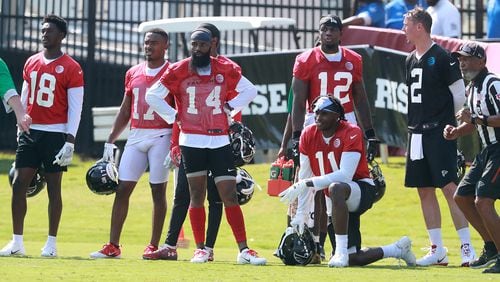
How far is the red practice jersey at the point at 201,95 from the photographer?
46.6 ft

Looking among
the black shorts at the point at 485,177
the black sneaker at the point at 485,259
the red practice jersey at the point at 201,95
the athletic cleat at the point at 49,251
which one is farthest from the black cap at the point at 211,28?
the black sneaker at the point at 485,259

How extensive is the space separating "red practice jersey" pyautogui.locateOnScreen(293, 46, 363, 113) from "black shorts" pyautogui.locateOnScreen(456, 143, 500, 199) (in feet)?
5.81

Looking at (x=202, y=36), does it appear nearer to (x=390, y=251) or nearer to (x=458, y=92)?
(x=458, y=92)

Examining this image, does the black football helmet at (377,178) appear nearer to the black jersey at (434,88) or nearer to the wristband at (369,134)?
the wristband at (369,134)

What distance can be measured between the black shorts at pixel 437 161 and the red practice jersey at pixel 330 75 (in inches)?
35.5

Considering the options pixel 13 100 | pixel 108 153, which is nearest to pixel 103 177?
pixel 108 153

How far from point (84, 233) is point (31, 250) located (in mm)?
3497

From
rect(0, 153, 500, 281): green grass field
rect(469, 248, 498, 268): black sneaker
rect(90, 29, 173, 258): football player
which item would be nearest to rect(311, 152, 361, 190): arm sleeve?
rect(0, 153, 500, 281): green grass field

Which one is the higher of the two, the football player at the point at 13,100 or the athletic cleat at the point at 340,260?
the football player at the point at 13,100

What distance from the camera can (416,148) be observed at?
14.7m

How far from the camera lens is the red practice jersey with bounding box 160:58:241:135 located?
14211 millimetres

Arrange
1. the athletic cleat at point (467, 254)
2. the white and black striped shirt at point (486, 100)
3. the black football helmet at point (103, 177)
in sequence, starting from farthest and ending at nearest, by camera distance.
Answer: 1. the black football helmet at point (103, 177)
2. the athletic cleat at point (467, 254)
3. the white and black striped shirt at point (486, 100)

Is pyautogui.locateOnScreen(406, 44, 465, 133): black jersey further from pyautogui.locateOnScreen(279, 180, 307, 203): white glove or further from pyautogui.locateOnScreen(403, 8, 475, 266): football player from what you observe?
pyautogui.locateOnScreen(279, 180, 307, 203): white glove

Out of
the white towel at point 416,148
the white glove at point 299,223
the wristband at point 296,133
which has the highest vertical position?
the wristband at point 296,133
